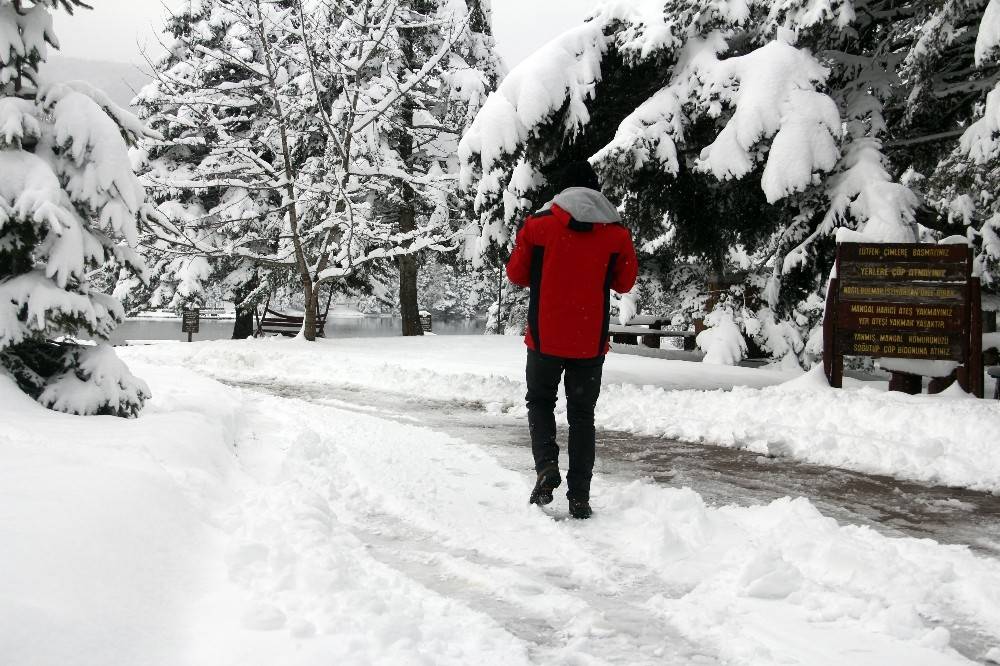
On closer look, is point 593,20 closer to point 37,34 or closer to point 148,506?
point 37,34

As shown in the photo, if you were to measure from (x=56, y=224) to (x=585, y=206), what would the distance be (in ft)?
11.6

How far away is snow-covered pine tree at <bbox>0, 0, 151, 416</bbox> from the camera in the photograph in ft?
16.9

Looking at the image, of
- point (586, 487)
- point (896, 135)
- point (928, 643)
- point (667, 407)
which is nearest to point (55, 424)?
point (586, 487)

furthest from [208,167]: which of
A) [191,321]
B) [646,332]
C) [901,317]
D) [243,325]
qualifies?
[901,317]

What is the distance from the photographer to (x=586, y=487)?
430cm

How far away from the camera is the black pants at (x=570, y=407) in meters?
4.37

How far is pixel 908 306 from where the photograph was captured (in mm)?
7898

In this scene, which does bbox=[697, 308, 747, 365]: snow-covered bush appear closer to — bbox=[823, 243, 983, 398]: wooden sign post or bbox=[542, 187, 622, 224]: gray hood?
bbox=[823, 243, 983, 398]: wooden sign post

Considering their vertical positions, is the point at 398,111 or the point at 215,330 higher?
the point at 398,111

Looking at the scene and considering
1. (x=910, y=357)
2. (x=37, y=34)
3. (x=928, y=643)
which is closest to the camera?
(x=928, y=643)

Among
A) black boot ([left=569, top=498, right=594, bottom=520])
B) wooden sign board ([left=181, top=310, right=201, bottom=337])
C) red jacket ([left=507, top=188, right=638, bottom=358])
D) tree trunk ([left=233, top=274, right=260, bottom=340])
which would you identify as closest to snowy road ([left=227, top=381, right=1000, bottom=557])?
black boot ([left=569, top=498, right=594, bottom=520])

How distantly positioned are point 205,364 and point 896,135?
1220 cm

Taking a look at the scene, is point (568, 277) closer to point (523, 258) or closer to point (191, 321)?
point (523, 258)

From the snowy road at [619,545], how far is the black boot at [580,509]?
9 cm
